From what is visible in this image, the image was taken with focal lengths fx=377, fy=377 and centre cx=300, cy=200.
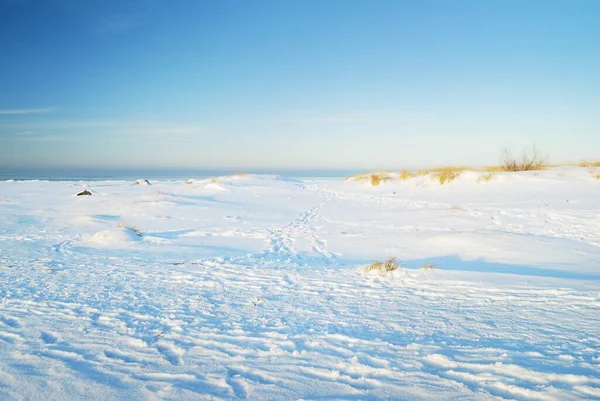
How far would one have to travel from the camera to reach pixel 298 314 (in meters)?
4.15

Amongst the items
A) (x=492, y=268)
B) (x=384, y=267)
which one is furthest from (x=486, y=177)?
(x=384, y=267)

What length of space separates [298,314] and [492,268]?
144 inches

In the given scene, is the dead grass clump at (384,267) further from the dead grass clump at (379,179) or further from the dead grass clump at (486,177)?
the dead grass clump at (379,179)

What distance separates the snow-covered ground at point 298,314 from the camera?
274 centimetres

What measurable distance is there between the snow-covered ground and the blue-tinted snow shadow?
0.03 meters

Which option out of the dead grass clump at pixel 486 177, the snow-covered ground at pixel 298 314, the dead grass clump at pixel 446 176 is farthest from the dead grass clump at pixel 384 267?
→ the dead grass clump at pixel 446 176

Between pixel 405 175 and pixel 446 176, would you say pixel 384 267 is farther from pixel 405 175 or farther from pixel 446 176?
pixel 405 175

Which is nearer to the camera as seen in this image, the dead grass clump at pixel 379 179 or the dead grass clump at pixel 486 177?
the dead grass clump at pixel 486 177

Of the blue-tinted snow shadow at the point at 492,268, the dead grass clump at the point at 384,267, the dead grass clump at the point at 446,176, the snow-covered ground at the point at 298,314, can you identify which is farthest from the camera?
the dead grass clump at the point at 446,176

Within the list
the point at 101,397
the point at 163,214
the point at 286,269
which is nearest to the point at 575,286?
the point at 286,269

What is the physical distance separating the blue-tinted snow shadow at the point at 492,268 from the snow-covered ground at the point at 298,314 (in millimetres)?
31

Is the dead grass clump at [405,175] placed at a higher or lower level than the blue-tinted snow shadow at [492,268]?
higher

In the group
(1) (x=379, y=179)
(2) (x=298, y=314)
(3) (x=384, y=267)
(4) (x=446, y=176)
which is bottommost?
(2) (x=298, y=314)

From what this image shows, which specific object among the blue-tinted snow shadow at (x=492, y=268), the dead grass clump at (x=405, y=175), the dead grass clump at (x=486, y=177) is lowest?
the blue-tinted snow shadow at (x=492, y=268)
